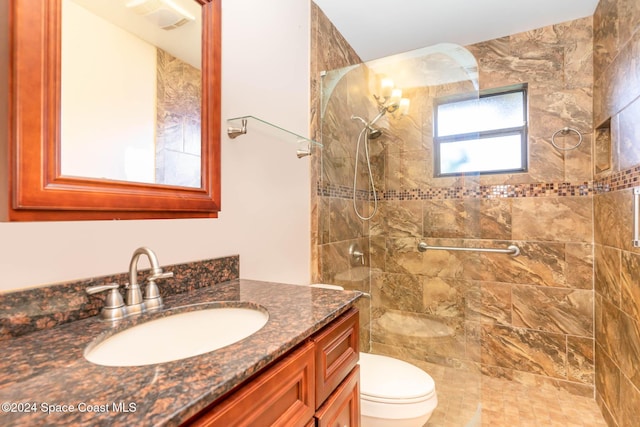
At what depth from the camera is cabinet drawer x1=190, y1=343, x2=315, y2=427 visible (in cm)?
51

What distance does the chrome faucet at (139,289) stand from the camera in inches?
32.1

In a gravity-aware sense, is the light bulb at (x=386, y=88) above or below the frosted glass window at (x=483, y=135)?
above

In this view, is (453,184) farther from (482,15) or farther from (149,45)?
(149,45)

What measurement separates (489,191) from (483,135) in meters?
0.48

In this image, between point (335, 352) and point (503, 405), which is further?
point (503, 405)

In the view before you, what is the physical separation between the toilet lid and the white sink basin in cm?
80

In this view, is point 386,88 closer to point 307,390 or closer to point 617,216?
point 617,216

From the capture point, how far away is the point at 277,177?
1.54 metres

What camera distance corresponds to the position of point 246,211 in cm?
134

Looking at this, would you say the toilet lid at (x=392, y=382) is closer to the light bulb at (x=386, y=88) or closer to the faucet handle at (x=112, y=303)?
the faucet handle at (x=112, y=303)

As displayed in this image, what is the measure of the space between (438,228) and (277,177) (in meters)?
1.43

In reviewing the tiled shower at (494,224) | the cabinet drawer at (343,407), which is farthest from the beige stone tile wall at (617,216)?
the cabinet drawer at (343,407)

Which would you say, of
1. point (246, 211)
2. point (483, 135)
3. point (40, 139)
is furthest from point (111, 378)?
point (483, 135)

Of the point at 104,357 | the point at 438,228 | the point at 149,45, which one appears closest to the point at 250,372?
the point at 104,357
